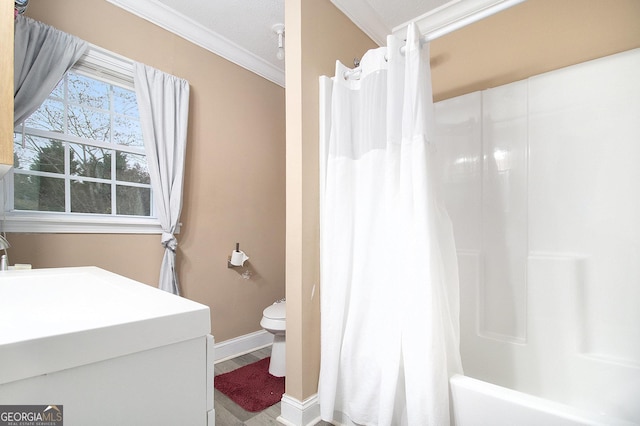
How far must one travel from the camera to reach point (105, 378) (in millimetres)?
457

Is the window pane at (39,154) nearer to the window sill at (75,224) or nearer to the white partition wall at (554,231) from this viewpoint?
the window sill at (75,224)

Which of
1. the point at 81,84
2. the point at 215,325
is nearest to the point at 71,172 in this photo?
the point at 81,84

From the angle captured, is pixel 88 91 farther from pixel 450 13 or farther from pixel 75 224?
pixel 450 13

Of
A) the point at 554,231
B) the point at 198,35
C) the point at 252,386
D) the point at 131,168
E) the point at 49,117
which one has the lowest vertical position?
the point at 252,386

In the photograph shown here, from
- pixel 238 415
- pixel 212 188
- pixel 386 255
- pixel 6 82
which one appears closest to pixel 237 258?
pixel 212 188

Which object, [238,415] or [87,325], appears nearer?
[87,325]

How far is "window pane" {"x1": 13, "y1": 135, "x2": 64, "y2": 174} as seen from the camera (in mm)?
1574

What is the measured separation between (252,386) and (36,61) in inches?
87.9

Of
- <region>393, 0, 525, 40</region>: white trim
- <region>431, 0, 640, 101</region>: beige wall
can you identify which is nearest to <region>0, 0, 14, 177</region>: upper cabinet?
<region>393, 0, 525, 40</region>: white trim

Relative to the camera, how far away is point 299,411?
1.51 m

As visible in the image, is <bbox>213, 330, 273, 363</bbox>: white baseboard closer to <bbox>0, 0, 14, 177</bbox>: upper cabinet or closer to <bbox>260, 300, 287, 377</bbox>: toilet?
<bbox>260, 300, 287, 377</bbox>: toilet

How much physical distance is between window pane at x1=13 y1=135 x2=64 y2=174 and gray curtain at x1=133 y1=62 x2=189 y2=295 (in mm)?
→ 455

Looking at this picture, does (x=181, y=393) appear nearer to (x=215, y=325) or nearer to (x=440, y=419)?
(x=440, y=419)

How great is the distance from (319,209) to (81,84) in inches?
66.2
